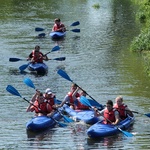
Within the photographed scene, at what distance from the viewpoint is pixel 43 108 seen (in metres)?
20.5

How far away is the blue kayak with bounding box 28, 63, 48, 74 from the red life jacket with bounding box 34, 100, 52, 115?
23.7 ft

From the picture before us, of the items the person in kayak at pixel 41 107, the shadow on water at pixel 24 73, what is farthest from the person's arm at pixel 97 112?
the shadow on water at pixel 24 73

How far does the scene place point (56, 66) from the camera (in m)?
29.1

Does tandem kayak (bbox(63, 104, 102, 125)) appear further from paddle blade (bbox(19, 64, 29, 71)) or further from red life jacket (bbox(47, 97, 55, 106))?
paddle blade (bbox(19, 64, 29, 71))

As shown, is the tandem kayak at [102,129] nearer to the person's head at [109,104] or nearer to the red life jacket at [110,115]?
the red life jacket at [110,115]

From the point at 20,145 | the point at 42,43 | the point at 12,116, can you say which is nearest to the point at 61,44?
the point at 42,43

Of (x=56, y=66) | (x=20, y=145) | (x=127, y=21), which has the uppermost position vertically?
(x=127, y=21)

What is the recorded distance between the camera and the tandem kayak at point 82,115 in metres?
20.3

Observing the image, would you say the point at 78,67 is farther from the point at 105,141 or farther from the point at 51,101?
the point at 105,141

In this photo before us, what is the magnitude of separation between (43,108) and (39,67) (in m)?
7.38

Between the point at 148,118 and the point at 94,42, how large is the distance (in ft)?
45.1

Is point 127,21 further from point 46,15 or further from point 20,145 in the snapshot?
point 20,145

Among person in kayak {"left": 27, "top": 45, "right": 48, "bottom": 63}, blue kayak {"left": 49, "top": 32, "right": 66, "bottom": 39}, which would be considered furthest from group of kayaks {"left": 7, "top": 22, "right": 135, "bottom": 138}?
blue kayak {"left": 49, "top": 32, "right": 66, "bottom": 39}

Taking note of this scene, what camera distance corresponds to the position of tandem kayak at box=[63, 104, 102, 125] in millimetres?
20297
